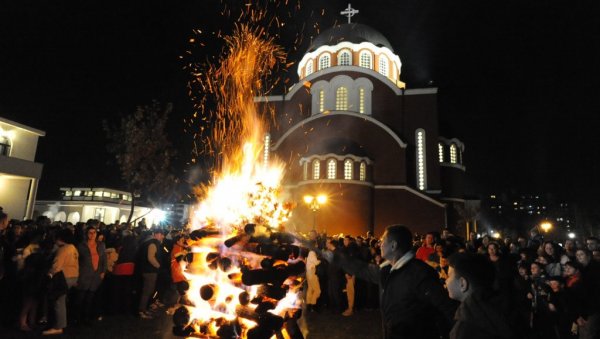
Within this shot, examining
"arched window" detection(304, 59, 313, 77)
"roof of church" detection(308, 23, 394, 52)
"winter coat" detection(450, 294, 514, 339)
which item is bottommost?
"winter coat" detection(450, 294, 514, 339)

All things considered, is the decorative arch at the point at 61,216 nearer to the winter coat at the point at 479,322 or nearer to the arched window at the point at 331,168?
the arched window at the point at 331,168

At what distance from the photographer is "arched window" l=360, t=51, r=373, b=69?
34969 millimetres

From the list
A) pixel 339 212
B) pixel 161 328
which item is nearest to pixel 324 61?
pixel 339 212

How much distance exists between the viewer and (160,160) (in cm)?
2902

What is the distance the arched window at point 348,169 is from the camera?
27.6 m

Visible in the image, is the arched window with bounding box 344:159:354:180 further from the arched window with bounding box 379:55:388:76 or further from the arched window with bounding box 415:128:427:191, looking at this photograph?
the arched window with bounding box 379:55:388:76

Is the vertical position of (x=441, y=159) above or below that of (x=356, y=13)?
below

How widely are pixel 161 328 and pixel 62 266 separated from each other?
2343 millimetres

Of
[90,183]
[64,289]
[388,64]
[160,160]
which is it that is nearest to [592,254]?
[64,289]

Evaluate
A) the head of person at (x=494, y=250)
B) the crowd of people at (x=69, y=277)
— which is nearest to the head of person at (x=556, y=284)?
the head of person at (x=494, y=250)

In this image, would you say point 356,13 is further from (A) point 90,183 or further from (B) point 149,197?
(A) point 90,183

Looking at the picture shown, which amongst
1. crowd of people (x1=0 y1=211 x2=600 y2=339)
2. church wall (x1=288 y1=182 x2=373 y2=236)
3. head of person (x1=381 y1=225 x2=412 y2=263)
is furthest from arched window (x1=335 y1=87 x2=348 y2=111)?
head of person (x1=381 y1=225 x2=412 y2=263)

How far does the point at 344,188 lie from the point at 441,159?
1237cm

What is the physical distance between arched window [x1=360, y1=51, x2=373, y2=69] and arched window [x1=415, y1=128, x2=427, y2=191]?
775 cm
